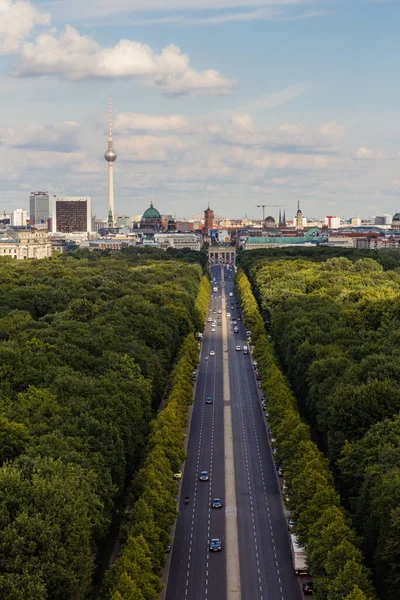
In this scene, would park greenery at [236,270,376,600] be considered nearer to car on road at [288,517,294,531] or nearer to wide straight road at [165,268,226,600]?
car on road at [288,517,294,531]

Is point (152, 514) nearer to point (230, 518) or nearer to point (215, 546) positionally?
point (215, 546)

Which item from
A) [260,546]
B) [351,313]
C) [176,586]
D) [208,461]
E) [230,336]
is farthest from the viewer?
[230,336]

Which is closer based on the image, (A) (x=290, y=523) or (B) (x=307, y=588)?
(B) (x=307, y=588)

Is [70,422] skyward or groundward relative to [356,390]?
groundward

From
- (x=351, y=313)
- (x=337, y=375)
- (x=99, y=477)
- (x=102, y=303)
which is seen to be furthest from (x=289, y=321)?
(x=99, y=477)

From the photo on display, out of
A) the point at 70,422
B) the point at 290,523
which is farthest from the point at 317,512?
the point at 70,422

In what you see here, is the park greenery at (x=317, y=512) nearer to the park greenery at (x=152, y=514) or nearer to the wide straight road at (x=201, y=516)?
the wide straight road at (x=201, y=516)

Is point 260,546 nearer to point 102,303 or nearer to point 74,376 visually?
point 74,376
